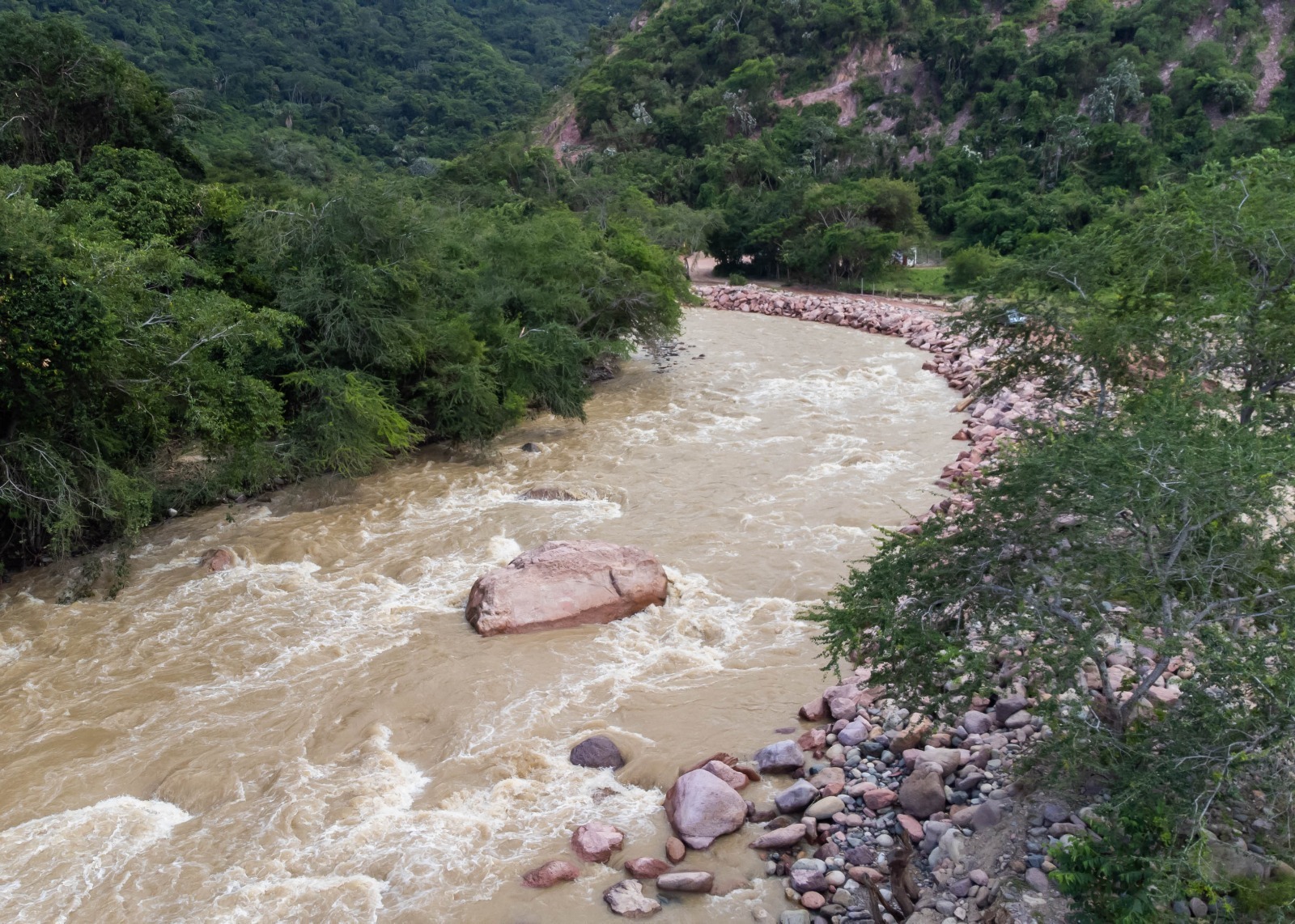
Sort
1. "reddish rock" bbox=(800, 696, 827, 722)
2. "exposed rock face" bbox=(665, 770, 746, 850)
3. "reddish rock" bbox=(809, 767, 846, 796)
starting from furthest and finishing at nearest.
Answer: "reddish rock" bbox=(800, 696, 827, 722) < "reddish rock" bbox=(809, 767, 846, 796) < "exposed rock face" bbox=(665, 770, 746, 850)

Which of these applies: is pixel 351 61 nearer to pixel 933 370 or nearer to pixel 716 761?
pixel 933 370

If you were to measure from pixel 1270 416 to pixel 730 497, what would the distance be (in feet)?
25.2

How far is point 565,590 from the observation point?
9.64 meters

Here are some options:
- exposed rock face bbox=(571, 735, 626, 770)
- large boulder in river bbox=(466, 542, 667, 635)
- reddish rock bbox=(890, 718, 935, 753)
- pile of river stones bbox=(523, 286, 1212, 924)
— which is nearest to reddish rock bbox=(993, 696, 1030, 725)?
pile of river stones bbox=(523, 286, 1212, 924)

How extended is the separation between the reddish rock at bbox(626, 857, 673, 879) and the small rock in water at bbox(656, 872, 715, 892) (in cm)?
12

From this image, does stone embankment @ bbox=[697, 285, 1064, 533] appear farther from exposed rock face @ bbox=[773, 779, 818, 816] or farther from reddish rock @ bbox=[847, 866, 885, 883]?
reddish rock @ bbox=[847, 866, 885, 883]

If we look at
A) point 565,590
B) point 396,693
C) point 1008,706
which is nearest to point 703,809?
point 1008,706

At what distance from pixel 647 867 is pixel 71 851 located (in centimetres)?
426

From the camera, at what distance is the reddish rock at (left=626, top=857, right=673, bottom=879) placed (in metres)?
5.79

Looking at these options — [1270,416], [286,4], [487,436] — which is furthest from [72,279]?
[286,4]

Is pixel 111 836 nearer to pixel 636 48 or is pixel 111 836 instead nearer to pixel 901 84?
pixel 901 84

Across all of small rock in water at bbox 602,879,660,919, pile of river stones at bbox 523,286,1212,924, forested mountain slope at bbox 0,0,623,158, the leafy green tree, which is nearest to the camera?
pile of river stones at bbox 523,286,1212,924

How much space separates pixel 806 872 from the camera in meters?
5.59

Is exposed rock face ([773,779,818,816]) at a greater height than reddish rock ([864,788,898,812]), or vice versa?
reddish rock ([864,788,898,812])
